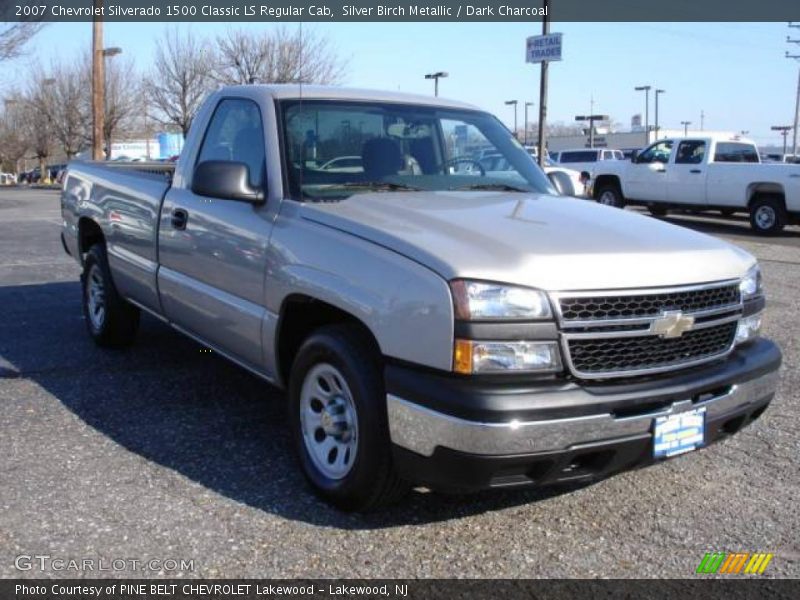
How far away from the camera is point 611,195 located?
2009cm

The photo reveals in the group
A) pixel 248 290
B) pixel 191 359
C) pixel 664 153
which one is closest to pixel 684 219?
pixel 664 153

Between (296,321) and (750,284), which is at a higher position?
(750,284)

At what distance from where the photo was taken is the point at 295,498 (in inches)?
145

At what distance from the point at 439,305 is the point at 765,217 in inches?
612

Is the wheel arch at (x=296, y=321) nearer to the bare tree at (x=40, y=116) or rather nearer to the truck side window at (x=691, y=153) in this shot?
the truck side window at (x=691, y=153)

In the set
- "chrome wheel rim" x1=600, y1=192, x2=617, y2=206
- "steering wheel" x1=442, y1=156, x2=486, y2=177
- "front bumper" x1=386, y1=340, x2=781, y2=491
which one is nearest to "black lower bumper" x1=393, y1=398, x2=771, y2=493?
"front bumper" x1=386, y1=340, x2=781, y2=491

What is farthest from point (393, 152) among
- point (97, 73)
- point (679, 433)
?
point (97, 73)

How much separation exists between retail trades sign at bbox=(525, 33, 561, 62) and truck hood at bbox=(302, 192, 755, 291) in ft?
39.8

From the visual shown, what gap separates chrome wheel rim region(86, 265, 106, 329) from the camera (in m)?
6.17

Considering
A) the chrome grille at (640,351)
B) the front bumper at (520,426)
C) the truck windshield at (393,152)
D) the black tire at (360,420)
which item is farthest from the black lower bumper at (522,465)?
the truck windshield at (393,152)

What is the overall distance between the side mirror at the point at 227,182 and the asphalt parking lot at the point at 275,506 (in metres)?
1.31

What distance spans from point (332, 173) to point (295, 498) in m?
1.60

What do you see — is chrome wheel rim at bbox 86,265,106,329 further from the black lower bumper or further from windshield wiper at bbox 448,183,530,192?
the black lower bumper

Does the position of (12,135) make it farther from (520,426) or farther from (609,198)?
(520,426)
